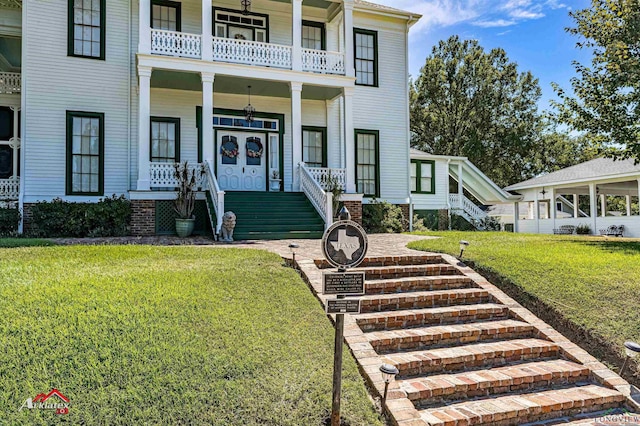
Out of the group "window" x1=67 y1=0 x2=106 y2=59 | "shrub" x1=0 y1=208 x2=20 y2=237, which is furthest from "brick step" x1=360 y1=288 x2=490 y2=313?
"window" x1=67 y1=0 x2=106 y2=59

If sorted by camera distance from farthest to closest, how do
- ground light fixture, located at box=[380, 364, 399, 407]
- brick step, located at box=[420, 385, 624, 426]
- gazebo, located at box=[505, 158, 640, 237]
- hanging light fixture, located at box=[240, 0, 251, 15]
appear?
gazebo, located at box=[505, 158, 640, 237] → hanging light fixture, located at box=[240, 0, 251, 15] → brick step, located at box=[420, 385, 624, 426] → ground light fixture, located at box=[380, 364, 399, 407]

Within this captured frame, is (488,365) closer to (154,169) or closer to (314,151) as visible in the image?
(154,169)

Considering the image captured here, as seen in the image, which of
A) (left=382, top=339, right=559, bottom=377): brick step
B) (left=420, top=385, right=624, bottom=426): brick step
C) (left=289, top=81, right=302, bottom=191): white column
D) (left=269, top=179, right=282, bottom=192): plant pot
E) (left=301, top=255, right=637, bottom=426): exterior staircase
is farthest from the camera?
(left=269, top=179, right=282, bottom=192): plant pot

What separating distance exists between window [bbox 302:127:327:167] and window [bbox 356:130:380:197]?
127cm

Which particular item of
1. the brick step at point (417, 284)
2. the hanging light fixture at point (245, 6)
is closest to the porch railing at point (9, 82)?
the hanging light fixture at point (245, 6)

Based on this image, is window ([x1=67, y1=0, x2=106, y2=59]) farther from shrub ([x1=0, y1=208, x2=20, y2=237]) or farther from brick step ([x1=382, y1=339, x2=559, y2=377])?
brick step ([x1=382, y1=339, x2=559, y2=377])

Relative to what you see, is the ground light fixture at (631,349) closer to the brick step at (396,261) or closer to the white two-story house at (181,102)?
the brick step at (396,261)

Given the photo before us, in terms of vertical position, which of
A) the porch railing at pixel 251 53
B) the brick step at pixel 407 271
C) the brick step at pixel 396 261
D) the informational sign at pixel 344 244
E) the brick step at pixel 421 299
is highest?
the porch railing at pixel 251 53

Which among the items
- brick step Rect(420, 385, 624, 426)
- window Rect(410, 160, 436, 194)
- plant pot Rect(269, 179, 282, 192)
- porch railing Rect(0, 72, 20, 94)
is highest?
porch railing Rect(0, 72, 20, 94)

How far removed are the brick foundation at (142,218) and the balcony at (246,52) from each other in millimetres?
4418

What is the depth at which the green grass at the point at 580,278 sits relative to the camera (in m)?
6.17

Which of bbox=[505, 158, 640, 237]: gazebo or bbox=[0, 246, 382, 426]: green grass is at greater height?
bbox=[505, 158, 640, 237]: gazebo

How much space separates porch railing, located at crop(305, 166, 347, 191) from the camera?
14.9 metres

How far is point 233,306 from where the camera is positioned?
567cm
